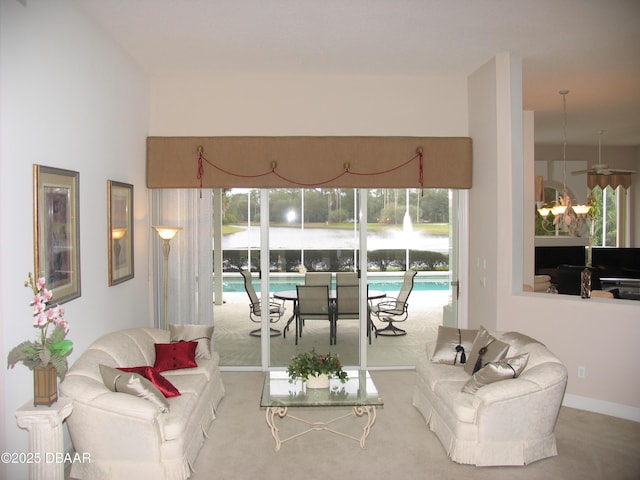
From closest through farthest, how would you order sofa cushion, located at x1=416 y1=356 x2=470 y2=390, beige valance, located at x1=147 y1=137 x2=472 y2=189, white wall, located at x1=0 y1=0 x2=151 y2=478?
white wall, located at x1=0 y1=0 x2=151 y2=478 → sofa cushion, located at x1=416 y1=356 x2=470 y2=390 → beige valance, located at x1=147 y1=137 x2=472 y2=189

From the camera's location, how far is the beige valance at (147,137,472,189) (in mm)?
6457

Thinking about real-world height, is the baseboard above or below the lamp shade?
below

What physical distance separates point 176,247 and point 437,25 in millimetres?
3805

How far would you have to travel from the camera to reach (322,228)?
265 inches

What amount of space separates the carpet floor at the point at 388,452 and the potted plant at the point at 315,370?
1.52ft

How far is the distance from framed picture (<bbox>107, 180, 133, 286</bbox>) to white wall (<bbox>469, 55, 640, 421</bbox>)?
148 inches

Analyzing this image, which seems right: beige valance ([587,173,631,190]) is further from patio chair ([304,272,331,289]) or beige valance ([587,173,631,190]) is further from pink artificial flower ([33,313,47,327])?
pink artificial flower ([33,313,47,327])

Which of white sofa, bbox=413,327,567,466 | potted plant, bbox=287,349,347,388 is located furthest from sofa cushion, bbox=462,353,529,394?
potted plant, bbox=287,349,347,388

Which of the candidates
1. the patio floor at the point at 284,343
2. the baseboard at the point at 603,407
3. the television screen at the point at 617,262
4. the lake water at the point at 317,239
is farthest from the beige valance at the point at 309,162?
the television screen at the point at 617,262

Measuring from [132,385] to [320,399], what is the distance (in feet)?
4.76

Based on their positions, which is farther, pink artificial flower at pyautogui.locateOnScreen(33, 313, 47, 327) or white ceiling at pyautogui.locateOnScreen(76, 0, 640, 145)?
white ceiling at pyautogui.locateOnScreen(76, 0, 640, 145)

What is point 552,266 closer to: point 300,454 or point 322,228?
point 322,228

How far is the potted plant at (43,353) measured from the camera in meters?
3.25

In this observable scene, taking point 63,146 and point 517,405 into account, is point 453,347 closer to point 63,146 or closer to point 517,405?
point 517,405
